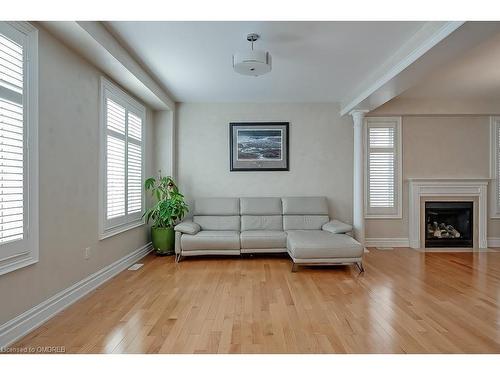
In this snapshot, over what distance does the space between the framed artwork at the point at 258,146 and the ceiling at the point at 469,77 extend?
219 centimetres

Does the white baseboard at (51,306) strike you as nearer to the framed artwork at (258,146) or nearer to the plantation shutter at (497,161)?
the framed artwork at (258,146)

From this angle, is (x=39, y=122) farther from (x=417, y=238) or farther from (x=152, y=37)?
(x=417, y=238)

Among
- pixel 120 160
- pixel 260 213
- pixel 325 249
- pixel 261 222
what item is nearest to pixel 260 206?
pixel 260 213

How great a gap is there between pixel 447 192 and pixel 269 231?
3.32m

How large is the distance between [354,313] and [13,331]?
8.60ft

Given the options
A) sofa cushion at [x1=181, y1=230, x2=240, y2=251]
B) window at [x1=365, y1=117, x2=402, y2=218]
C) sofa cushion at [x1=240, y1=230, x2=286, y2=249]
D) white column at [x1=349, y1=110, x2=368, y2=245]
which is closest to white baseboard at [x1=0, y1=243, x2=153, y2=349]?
sofa cushion at [x1=181, y1=230, x2=240, y2=251]

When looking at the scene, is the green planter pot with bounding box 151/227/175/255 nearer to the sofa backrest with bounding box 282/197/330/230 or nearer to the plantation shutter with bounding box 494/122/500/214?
the sofa backrest with bounding box 282/197/330/230

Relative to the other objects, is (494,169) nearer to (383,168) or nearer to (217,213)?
(383,168)

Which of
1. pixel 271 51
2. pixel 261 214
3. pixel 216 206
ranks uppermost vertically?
pixel 271 51

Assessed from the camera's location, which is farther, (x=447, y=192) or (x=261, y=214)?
(x=447, y=192)

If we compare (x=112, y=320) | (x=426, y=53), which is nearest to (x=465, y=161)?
(x=426, y=53)

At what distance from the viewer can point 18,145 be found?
2.29 meters

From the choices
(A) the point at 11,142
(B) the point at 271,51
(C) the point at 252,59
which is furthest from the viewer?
(B) the point at 271,51
